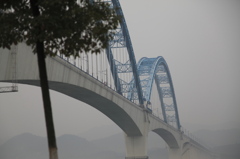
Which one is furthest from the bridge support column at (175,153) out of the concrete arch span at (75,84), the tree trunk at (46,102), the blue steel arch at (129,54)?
the tree trunk at (46,102)

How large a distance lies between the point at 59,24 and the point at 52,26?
0.31m

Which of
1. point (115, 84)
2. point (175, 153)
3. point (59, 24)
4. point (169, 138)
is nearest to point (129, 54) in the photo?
point (115, 84)

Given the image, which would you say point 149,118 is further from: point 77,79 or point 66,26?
point 66,26

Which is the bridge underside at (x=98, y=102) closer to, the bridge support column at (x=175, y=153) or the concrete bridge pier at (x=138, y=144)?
the concrete bridge pier at (x=138, y=144)

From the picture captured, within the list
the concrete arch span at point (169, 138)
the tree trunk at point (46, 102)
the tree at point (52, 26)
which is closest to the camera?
the tree trunk at point (46, 102)

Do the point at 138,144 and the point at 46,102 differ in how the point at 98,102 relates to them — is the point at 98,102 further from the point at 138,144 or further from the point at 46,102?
the point at 46,102

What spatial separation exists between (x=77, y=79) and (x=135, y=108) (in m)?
20.8

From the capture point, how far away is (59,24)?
16.7 m

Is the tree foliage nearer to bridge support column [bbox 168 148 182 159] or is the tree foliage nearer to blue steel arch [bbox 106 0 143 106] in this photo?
blue steel arch [bbox 106 0 143 106]

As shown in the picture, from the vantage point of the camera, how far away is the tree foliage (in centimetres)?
1652

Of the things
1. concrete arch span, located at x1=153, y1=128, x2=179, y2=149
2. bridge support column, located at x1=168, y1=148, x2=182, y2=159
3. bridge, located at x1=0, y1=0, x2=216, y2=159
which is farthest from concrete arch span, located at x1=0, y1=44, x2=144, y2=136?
bridge support column, located at x1=168, y1=148, x2=182, y2=159

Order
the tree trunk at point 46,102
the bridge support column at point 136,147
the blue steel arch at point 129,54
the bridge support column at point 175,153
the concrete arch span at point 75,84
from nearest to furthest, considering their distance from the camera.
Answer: the tree trunk at point 46,102
the concrete arch span at point 75,84
the blue steel arch at point 129,54
the bridge support column at point 136,147
the bridge support column at point 175,153

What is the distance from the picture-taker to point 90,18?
1717 centimetres

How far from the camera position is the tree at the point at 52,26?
1641 cm
